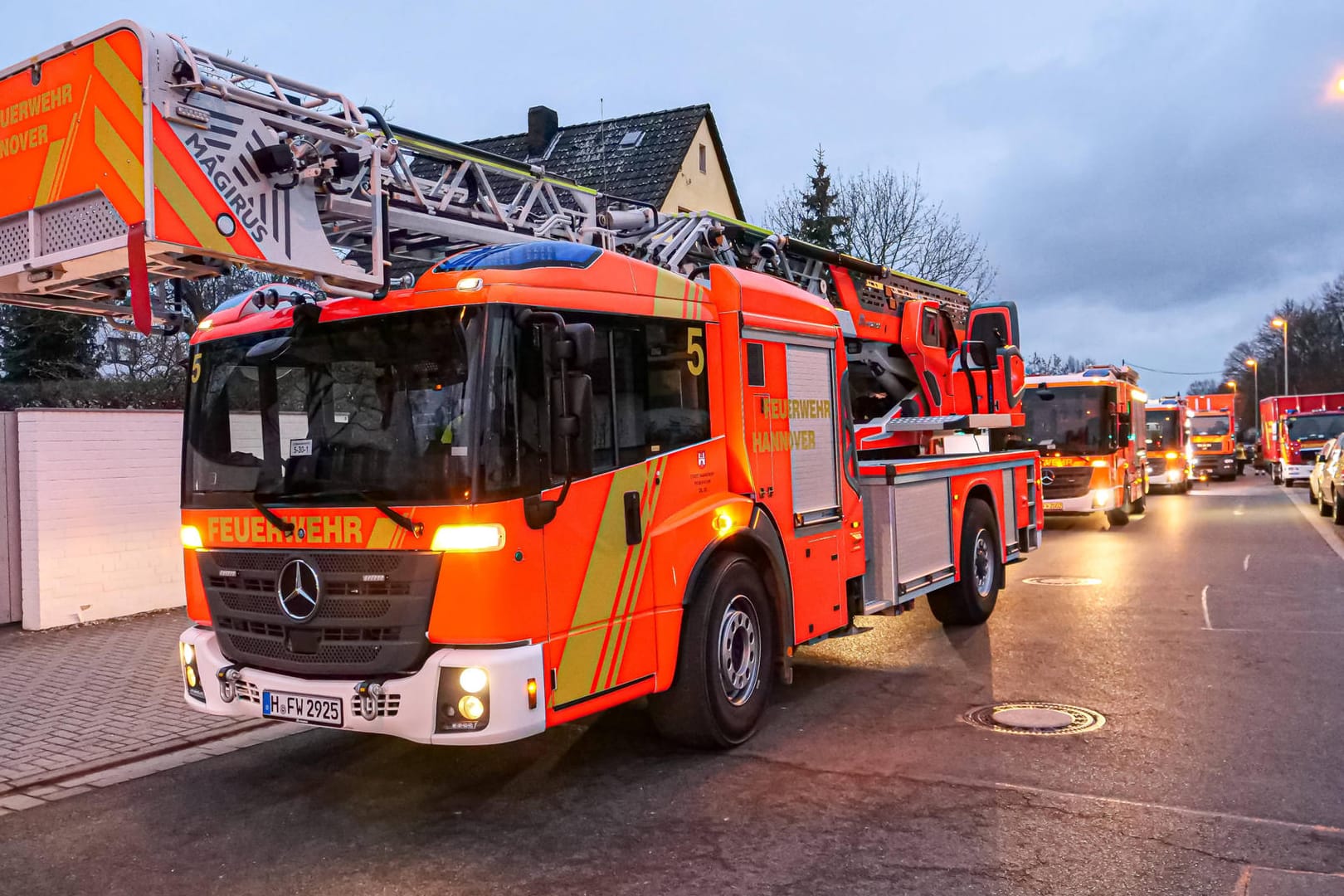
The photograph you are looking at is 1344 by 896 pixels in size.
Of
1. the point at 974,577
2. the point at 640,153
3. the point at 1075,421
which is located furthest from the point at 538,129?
the point at 974,577

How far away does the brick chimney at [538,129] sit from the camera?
88.9 ft

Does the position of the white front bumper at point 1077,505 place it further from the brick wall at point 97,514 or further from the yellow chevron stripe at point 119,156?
the yellow chevron stripe at point 119,156

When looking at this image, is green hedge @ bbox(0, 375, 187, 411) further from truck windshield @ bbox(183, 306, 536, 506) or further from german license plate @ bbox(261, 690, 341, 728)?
german license plate @ bbox(261, 690, 341, 728)

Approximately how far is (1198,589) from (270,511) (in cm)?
972

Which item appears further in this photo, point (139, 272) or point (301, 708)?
point (301, 708)

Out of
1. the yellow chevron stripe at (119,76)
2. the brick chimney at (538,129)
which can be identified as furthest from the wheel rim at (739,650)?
the brick chimney at (538,129)

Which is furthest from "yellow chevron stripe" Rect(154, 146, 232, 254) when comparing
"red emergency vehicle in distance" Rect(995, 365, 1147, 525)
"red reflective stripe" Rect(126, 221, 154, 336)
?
"red emergency vehicle in distance" Rect(995, 365, 1147, 525)

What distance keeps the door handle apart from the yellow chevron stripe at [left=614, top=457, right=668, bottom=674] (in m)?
0.06

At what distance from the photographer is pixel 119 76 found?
178 inches

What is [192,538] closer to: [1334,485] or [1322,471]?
[1334,485]

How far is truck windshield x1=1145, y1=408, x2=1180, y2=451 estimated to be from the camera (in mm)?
30062

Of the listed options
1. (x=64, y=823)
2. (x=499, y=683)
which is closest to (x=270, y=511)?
(x=499, y=683)

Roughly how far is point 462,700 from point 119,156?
2652 millimetres

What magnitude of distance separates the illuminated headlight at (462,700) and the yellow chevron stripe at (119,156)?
90.6 inches
